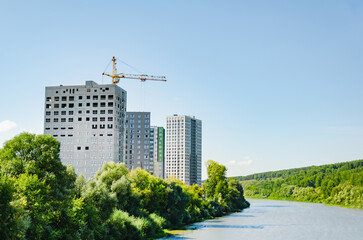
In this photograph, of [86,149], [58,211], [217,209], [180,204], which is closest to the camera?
[58,211]

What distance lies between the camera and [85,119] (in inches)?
5167

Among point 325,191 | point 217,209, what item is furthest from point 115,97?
point 325,191

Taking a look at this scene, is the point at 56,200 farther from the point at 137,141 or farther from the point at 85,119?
the point at 137,141

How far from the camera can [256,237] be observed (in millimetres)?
63469

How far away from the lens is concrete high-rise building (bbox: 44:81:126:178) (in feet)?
425

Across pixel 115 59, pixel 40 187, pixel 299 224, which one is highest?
pixel 115 59

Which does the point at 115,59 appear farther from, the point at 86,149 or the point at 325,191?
the point at 325,191

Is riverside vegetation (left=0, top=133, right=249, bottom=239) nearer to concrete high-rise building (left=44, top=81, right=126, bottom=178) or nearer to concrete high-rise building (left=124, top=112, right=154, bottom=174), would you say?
concrete high-rise building (left=44, top=81, right=126, bottom=178)

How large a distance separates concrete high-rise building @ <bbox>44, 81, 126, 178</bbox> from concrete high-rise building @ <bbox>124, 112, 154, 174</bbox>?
59.2m

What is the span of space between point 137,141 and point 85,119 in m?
64.6

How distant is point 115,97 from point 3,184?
103137 millimetres

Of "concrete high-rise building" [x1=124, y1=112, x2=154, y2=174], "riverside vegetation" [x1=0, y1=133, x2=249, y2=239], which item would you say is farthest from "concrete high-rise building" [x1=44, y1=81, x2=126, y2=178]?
"riverside vegetation" [x1=0, y1=133, x2=249, y2=239]

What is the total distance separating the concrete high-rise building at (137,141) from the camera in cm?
19073

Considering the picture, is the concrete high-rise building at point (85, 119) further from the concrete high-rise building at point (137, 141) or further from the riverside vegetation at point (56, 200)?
the riverside vegetation at point (56, 200)
